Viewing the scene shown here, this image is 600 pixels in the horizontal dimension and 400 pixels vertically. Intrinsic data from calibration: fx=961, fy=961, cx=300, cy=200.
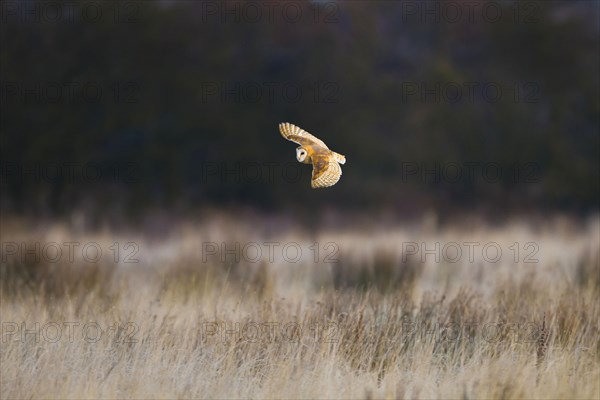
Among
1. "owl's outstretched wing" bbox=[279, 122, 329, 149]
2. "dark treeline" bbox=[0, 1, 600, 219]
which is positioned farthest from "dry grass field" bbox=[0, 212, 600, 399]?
"dark treeline" bbox=[0, 1, 600, 219]

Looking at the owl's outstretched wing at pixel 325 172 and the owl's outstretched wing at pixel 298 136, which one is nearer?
the owl's outstretched wing at pixel 325 172

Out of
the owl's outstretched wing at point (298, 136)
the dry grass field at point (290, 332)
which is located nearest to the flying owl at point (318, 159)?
the owl's outstretched wing at point (298, 136)

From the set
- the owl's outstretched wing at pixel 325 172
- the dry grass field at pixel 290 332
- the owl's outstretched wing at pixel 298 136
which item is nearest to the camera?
the owl's outstretched wing at pixel 325 172

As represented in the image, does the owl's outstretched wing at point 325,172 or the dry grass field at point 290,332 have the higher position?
the owl's outstretched wing at point 325,172

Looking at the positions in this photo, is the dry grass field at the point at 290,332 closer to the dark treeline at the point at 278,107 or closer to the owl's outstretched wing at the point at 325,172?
the owl's outstretched wing at the point at 325,172

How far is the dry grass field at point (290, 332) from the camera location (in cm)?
510

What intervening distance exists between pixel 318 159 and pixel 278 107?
51.9ft

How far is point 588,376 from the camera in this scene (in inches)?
208

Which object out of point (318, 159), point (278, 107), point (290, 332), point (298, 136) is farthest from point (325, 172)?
point (278, 107)

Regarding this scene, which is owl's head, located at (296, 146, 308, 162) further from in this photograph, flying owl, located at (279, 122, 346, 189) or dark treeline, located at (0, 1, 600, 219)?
dark treeline, located at (0, 1, 600, 219)

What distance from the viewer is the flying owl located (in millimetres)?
3969

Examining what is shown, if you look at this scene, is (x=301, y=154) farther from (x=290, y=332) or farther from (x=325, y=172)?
(x=290, y=332)

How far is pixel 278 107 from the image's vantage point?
19891 millimetres

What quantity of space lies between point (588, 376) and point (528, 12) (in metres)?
17.2
